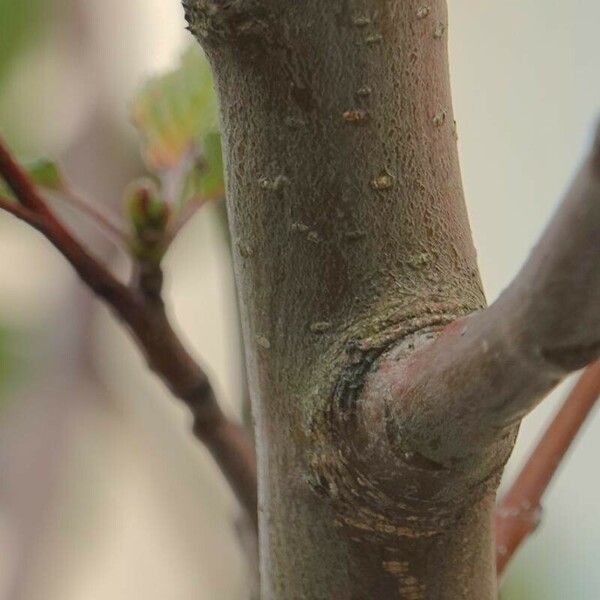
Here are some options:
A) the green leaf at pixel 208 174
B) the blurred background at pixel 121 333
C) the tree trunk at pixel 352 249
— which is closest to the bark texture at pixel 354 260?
the tree trunk at pixel 352 249

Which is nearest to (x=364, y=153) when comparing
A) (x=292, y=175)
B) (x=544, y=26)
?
(x=292, y=175)

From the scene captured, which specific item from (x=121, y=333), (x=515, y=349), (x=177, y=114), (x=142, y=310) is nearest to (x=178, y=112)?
(x=177, y=114)

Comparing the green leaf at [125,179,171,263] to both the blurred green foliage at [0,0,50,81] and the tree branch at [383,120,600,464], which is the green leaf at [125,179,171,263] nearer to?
the tree branch at [383,120,600,464]

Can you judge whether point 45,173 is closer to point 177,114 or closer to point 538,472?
point 177,114

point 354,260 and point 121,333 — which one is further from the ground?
point 121,333

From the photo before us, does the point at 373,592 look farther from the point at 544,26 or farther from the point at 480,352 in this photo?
the point at 544,26

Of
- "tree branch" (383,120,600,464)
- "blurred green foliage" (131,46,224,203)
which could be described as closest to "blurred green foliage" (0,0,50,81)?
"blurred green foliage" (131,46,224,203)
